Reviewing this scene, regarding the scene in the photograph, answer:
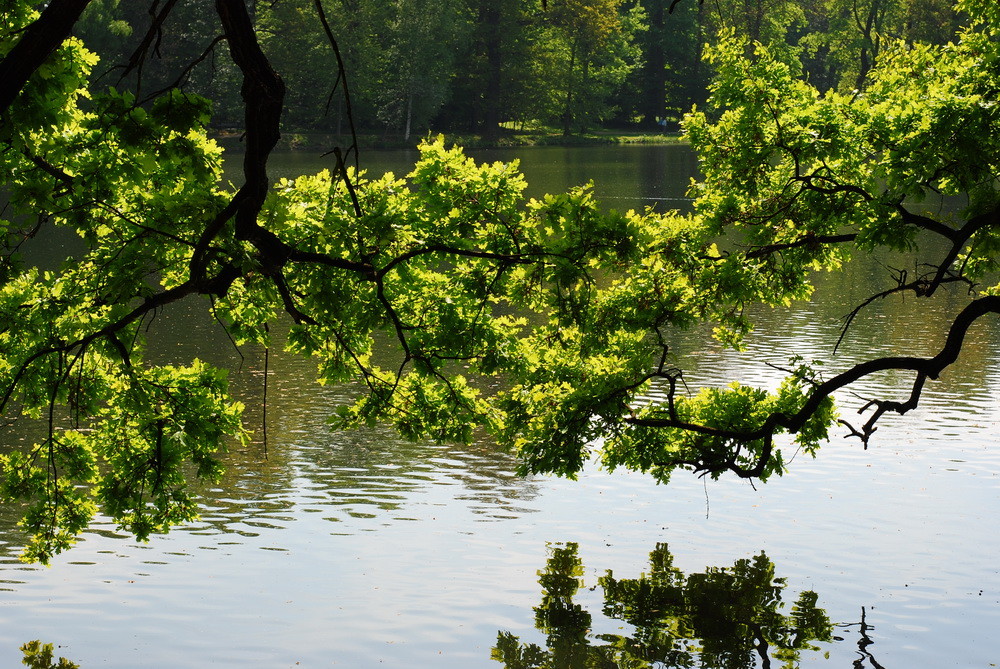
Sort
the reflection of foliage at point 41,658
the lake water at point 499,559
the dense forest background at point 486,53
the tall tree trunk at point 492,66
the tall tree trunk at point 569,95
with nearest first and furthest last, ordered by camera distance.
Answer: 1. the reflection of foliage at point 41,658
2. the lake water at point 499,559
3. the dense forest background at point 486,53
4. the tall tree trunk at point 492,66
5. the tall tree trunk at point 569,95

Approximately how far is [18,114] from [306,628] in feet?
26.5

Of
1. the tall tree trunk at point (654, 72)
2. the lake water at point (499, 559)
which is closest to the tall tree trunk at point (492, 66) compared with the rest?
the tall tree trunk at point (654, 72)

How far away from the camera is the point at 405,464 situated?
20.4m

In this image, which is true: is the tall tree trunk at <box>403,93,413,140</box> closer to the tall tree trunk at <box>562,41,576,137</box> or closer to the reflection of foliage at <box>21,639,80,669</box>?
the tall tree trunk at <box>562,41,576,137</box>

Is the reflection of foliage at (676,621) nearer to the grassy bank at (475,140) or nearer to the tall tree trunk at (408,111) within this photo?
the grassy bank at (475,140)

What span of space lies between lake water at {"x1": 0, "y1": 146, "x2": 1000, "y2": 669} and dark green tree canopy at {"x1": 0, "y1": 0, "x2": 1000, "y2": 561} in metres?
1.38

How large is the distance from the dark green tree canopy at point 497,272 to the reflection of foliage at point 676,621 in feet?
5.33

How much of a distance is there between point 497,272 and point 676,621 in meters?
4.87

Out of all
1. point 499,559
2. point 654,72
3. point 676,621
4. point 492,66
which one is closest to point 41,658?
point 499,559

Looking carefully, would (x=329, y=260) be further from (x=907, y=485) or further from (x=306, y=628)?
(x=907, y=485)

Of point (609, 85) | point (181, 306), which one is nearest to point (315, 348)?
point (181, 306)

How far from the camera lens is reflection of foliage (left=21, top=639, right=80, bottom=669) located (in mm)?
12891

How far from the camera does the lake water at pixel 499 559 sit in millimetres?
13617

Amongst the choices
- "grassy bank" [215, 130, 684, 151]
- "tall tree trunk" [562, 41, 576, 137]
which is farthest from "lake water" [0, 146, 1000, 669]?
"tall tree trunk" [562, 41, 576, 137]
